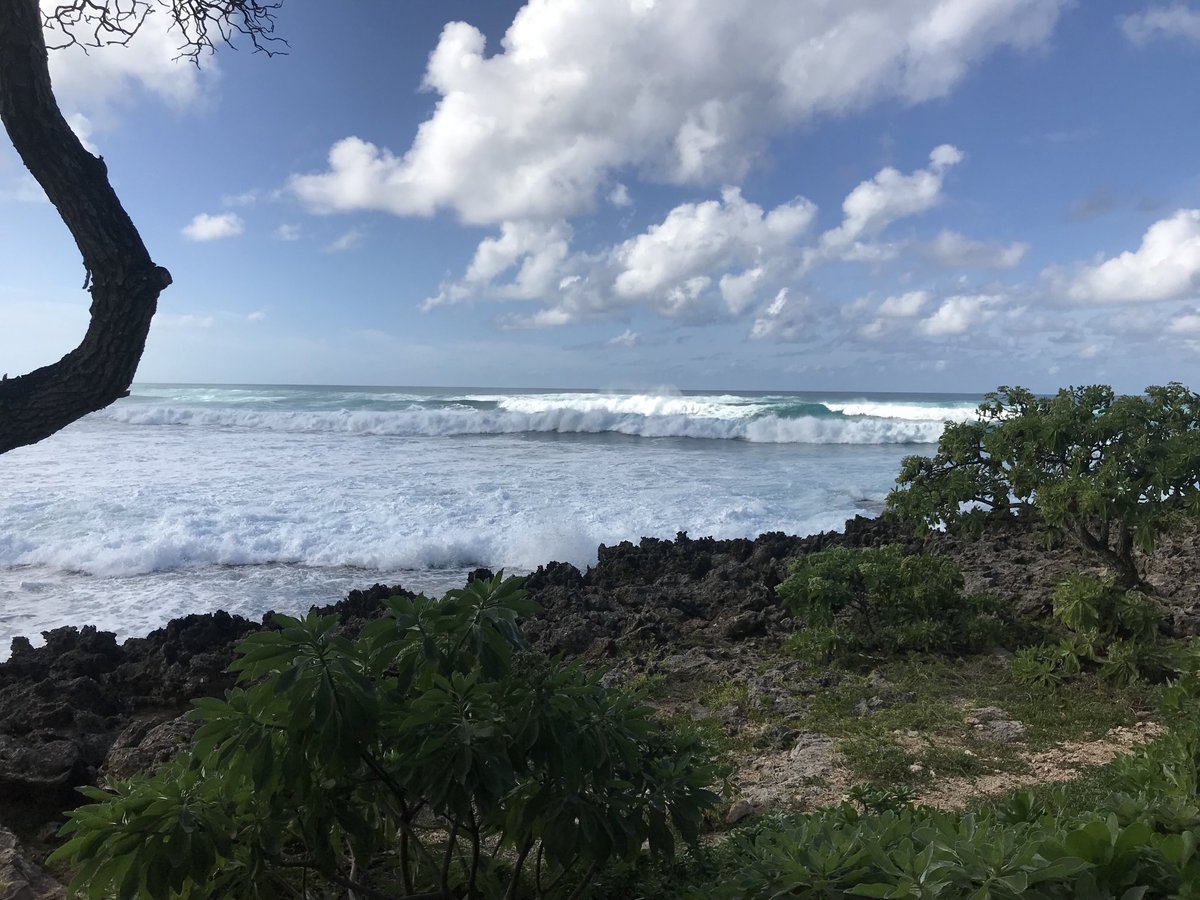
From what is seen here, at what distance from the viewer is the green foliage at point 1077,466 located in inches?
201

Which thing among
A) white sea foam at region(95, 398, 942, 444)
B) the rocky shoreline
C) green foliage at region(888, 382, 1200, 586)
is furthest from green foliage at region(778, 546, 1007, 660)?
white sea foam at region(95, 398, 942, 444)

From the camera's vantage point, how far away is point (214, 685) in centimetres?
562

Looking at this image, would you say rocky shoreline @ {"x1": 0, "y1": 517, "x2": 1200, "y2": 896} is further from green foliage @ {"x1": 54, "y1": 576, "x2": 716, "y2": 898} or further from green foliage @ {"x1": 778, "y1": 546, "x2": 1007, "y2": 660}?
green foliage @ {"x1": 54, "y1": 576, "x2": 716, "y2": 898}

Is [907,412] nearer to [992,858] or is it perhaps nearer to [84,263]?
[84,263]

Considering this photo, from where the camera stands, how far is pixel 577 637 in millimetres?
6461

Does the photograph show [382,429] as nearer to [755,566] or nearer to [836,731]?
[755,566]

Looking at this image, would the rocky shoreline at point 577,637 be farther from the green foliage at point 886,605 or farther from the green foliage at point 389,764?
the green foliage at point 389,764

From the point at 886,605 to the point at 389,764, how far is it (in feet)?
15.8

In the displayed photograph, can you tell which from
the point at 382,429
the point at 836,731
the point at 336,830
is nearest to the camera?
the point at 336,830

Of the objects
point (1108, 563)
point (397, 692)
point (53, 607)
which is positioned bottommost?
point (53, 607)

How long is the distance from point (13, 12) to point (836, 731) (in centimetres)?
480

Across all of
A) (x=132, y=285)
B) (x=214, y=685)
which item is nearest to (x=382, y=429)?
(x=214, y=685)

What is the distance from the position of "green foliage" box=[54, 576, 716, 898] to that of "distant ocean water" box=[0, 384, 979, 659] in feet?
21.5

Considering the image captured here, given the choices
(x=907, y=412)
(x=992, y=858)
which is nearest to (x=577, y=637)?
(x=992, y=858)
